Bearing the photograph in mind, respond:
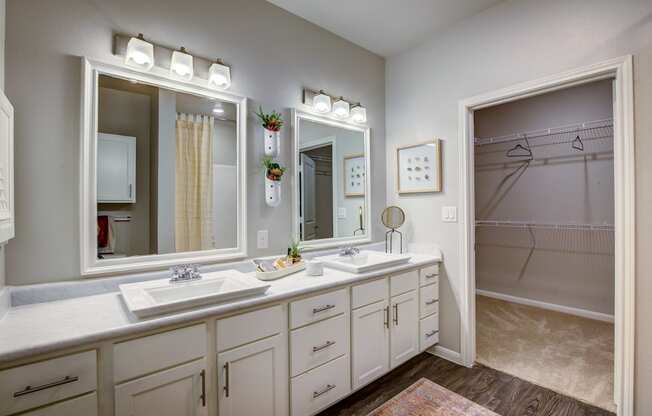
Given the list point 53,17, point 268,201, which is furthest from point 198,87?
point 268,201

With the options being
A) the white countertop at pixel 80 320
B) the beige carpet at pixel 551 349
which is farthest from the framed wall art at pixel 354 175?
the beige carpet at pixel 551 349

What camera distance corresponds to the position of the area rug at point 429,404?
6.05 ft

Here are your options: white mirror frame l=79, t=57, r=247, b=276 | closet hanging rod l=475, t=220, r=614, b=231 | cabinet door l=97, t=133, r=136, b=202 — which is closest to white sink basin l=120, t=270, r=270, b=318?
white mirror frame l=79, t=57, r=247, b=276

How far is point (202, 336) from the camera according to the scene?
4.26ft

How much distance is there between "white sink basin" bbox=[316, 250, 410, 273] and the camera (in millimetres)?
Answer: 1994

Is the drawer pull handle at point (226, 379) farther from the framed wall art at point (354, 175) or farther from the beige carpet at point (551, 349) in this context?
the beige carpet at point (551, 349)

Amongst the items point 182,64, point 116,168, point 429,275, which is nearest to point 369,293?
point 429,275

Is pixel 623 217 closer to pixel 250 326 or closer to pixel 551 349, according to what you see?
pixel 551 349

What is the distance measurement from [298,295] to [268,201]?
0.75 m

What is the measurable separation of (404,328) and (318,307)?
2.90 ft

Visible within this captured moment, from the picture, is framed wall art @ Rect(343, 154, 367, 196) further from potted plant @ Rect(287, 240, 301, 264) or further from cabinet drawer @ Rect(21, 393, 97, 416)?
cabinet drawer @ Rect(21, 393, 97, 416)

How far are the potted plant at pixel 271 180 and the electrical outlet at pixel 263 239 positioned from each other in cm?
20

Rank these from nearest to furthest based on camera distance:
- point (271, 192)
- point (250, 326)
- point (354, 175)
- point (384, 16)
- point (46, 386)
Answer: point (46, 386) < point (250, 326) < point (271, 192) < point (384, 16) < point (354, 175)

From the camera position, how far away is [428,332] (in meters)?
2.46
